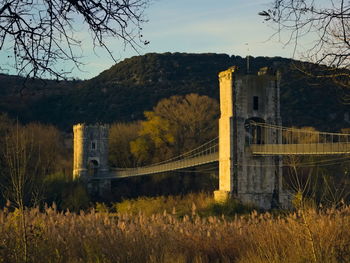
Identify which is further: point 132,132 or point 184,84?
point 184,84

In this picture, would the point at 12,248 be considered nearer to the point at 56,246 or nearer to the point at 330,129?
the point at 56,246

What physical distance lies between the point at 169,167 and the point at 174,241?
114ft

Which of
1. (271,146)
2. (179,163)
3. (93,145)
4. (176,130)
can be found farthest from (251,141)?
(93,145)

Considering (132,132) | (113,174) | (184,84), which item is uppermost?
(184,84)

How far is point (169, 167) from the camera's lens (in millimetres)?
44969

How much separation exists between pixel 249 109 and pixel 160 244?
3135 cm

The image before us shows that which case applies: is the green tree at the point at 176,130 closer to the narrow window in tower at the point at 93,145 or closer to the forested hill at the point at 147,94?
the narrow window in tower at the point at 93,145

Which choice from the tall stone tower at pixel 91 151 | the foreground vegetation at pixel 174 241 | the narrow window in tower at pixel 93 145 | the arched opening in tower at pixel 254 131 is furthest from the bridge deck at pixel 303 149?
the narrow window in tower at pixel 93 145

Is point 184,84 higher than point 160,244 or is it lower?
higher

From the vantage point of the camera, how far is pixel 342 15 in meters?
6.36

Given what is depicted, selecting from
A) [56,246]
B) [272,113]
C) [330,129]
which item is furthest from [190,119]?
[56,246]

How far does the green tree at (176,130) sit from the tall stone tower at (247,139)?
10.3 meters

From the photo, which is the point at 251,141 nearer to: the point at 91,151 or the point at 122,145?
the point at 122,145

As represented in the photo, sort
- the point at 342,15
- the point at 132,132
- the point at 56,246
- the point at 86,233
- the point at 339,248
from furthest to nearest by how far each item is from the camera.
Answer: the point at 132,132, the point at 86,233, the point at 56,246, the point at 339,248, the point at 342,15
